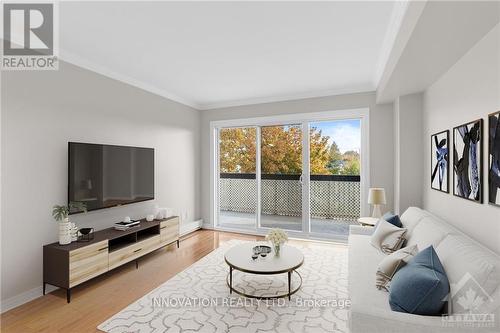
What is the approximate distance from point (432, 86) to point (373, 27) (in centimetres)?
132

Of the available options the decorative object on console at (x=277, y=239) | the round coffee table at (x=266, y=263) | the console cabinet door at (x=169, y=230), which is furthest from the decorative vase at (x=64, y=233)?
the decorative object on console at (x=277, y=239)

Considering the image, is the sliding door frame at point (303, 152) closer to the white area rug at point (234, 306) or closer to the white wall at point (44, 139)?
the white area rug at point (234, 306)

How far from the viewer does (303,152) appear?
474cm

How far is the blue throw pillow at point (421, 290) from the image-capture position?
4.74ft

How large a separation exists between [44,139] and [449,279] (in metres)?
3.84

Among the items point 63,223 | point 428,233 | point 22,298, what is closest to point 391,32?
point 428,233

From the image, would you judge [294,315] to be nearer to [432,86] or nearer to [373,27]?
[373,27]

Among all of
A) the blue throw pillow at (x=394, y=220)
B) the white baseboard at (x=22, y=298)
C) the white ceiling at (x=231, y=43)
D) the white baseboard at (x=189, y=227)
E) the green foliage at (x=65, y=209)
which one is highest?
the white ceiling at (x=231, y=43)

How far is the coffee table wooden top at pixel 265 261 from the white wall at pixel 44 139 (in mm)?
1979

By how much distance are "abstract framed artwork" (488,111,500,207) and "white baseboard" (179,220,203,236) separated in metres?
4.49

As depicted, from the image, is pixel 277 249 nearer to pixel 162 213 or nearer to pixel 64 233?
pixel 162 213

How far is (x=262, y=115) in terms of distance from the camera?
500 centimetres

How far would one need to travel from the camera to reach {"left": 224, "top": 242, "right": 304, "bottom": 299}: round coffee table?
2426 mm

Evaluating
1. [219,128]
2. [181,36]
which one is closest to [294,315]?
[181,36]
